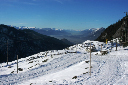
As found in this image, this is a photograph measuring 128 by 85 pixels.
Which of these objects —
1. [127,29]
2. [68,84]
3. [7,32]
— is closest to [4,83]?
[68,84]

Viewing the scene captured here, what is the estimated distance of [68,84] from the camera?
1530cm

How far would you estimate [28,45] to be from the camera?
166 meters

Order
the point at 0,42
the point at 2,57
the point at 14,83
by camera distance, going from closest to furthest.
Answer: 1. the point at 14,83
2. the point at 2,57
3. the point at 0,42

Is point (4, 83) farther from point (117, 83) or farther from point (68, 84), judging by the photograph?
point (117, 83)

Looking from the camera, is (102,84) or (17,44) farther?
(17,44)

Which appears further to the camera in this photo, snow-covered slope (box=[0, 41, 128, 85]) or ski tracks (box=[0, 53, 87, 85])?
ski tracks (box=[0, 53, 87, 85])

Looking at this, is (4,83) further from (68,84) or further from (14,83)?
(68,84)

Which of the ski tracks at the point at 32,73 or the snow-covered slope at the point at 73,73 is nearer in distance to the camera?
the snow-covered slope at the point at 73,73

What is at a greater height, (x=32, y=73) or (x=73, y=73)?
(x=73, y=73)

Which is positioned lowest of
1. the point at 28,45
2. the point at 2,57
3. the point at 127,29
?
the point at 2,57

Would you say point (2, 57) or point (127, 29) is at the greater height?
point (127, 29)

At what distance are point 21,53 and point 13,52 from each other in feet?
33.4

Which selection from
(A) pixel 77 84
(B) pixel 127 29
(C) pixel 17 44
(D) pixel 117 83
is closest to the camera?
(D) pixel 117 83

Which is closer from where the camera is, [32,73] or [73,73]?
[73,73]
